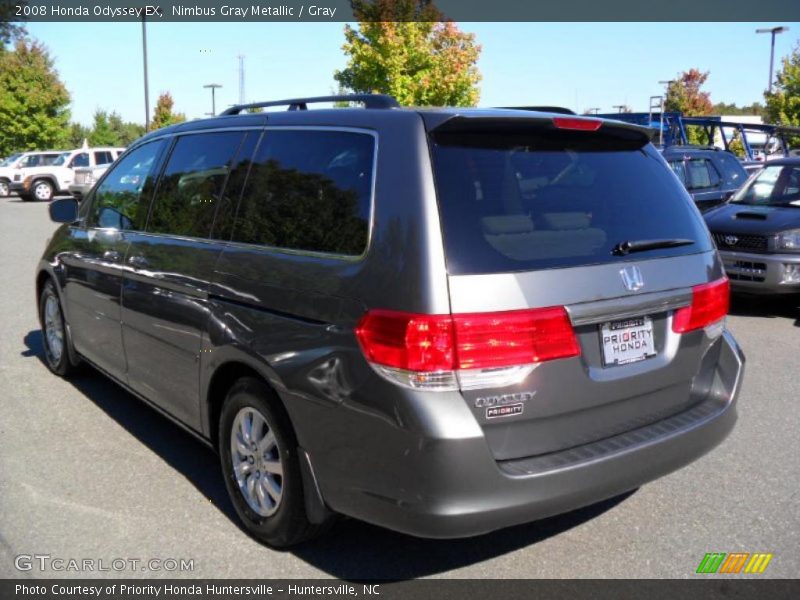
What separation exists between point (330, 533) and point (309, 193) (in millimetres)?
1556

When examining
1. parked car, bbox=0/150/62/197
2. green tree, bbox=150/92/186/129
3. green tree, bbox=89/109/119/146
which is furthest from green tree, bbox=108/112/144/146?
parked car, bbox=0/150/62/197

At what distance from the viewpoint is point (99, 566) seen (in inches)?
133

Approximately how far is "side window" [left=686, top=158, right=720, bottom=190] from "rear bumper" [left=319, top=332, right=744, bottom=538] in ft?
33.1

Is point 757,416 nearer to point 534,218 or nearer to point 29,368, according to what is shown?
point 534,218

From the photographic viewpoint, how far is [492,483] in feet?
9.08

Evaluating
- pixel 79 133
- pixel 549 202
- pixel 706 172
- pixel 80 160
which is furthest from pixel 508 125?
pixel 79 133

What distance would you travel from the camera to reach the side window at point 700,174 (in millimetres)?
12453

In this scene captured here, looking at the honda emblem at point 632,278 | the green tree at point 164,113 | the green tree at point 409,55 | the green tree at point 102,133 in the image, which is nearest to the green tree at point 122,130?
the green tree at point 102,133

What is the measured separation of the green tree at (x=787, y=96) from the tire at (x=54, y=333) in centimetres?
3535

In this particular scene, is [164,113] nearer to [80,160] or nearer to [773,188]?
[80,160]

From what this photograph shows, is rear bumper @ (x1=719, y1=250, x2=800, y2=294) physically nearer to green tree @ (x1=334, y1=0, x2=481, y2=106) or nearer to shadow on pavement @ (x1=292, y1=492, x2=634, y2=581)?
shadow on pavement @ (x1=292, y1=492, x2=634, y2=581)

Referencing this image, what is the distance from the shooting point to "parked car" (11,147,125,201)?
3169 centimetres

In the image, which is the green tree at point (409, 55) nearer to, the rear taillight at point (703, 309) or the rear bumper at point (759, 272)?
the rear bumper at point (759, 272)

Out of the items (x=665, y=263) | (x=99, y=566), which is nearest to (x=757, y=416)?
(x=665, y=263)
